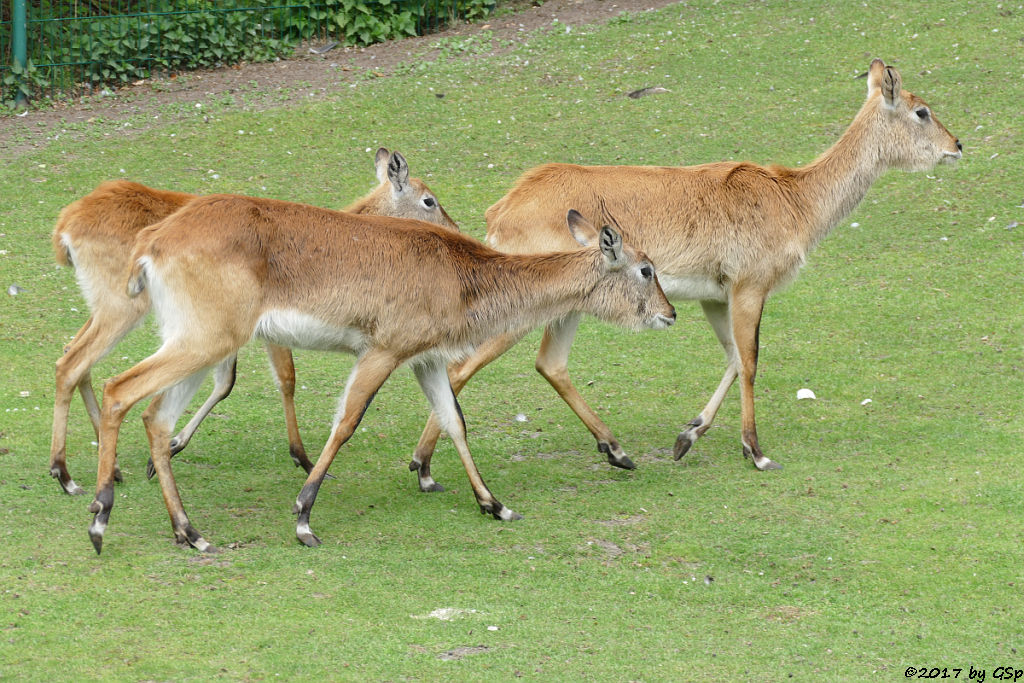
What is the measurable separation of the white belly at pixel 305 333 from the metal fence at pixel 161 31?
31.4 feet

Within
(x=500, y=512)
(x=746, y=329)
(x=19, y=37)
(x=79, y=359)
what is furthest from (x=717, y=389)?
(x=19, y=37)

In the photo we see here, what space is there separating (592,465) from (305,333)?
2.30 m

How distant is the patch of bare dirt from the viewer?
557 inches

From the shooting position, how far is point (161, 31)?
1548cm

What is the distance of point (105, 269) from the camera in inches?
277

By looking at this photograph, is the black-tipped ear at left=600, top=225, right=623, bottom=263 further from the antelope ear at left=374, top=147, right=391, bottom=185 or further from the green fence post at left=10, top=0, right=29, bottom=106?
the green fence post at left=10, top=0, right=29, bottom=106

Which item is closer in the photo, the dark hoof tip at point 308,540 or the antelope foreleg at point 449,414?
the dark hoof tip at point 308,540

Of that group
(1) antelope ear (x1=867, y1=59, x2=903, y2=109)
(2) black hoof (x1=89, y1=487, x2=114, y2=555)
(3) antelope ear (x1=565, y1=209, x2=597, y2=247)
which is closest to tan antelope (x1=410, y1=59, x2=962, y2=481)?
(3) antelope ear (x1=565, y1=209, x2=597, y2=247)

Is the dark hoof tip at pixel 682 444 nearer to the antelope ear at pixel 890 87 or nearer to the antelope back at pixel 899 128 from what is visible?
the antelope back at pixel 899 128

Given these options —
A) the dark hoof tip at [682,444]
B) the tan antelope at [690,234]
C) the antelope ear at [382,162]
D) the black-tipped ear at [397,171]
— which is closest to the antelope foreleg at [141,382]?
the tan antelope at [690,234]

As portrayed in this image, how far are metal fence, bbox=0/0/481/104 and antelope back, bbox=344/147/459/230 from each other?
25.0 ft

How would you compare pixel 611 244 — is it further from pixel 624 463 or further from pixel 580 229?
pixel 624 463

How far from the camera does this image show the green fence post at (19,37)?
14.3 m

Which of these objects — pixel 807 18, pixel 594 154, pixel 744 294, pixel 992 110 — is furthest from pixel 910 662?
pixel 807 18
